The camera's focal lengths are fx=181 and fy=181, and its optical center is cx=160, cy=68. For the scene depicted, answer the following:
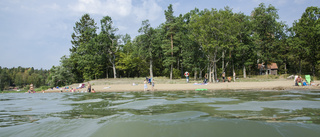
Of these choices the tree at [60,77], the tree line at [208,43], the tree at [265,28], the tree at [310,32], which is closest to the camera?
the tree line at [208,43]

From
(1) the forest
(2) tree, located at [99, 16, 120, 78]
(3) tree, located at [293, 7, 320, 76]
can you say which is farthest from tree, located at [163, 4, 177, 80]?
(3) tree, located at [293, 7, 320, 76]

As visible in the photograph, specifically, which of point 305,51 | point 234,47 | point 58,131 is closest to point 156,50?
point 234,47

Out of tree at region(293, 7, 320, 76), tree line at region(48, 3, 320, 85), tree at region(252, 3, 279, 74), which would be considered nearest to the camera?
tree line at region(48, 3, 320, 85)

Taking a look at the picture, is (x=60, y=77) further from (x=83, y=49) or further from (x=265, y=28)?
(x=265, y=28)

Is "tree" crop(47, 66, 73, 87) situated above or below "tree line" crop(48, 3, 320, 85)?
below

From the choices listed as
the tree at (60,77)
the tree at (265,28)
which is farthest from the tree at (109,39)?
the tree at (265,28)

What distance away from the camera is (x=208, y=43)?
3319 cm

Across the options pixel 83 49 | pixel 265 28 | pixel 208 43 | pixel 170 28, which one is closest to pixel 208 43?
pixel 208 43

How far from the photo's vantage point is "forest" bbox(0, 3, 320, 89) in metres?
33.2

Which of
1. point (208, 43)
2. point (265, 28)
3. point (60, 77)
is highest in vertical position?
point (265, 28)

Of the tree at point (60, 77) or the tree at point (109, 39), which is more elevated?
the tree at point (109, 39)

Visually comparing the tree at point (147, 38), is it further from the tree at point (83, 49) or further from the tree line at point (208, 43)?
the tree at point (83, 49)

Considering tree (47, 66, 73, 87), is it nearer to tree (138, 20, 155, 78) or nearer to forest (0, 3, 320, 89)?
forest (0, 3, 320, 89)

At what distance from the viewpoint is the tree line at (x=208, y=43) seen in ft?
109
